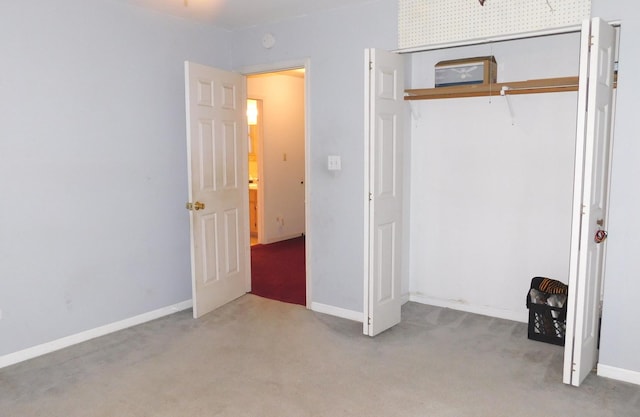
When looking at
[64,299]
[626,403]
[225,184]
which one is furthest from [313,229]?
[626,403]

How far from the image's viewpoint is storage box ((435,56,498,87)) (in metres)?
3.65

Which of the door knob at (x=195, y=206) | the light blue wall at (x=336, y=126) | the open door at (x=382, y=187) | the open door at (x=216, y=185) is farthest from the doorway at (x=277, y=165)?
the open door at (x=382, y=187)

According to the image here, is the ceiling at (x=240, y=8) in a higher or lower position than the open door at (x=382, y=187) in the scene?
higher

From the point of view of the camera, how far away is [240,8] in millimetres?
3895

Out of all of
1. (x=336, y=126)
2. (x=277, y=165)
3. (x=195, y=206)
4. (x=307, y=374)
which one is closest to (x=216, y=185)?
(x=195, y=206)

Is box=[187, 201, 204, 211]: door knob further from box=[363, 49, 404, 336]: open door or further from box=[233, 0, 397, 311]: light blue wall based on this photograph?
box=[363, 49, 404, 336]: open door

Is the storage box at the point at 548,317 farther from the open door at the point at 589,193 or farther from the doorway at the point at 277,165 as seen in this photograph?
the doorway at the point at 277,165

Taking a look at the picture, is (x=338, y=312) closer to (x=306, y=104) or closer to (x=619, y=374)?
(x=306, y=104)

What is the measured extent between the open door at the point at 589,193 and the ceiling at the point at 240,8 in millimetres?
1737

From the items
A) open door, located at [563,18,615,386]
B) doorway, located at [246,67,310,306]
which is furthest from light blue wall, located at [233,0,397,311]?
doorway, located at [246,67,310,306]

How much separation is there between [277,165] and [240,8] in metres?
3.58

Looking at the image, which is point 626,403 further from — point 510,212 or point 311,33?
point 311,33

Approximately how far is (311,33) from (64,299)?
107 inches

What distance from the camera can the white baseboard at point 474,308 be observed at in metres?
4.05
